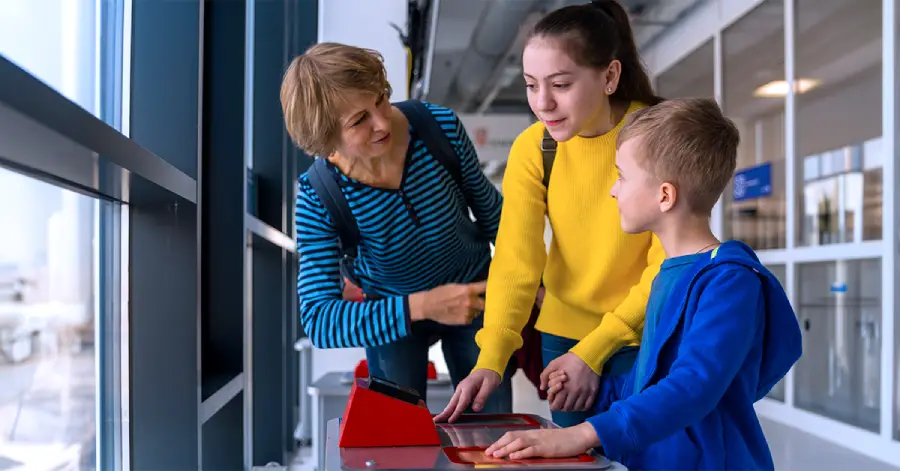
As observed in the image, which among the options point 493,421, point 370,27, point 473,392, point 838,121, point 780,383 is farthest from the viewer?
point 780,383

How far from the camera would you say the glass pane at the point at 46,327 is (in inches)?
50.2

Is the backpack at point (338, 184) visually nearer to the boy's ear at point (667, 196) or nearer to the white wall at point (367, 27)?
the boy's ear at point (667, 196)

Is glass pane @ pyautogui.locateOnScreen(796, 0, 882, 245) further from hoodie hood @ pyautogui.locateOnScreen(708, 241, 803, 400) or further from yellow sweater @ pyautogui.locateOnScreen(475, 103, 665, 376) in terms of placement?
hoodie hood @ pyautogui.locateOnScreen(708, 241, 803, 400)

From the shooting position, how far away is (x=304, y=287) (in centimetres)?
171

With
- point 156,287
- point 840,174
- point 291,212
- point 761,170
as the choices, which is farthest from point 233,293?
point 761,170

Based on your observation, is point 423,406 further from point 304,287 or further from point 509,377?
point 509,377

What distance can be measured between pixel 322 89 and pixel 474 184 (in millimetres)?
437

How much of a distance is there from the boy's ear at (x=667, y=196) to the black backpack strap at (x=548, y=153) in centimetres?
34

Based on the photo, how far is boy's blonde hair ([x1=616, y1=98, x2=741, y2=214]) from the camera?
4.12 feet

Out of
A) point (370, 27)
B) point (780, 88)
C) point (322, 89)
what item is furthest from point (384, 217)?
point (780, 88)

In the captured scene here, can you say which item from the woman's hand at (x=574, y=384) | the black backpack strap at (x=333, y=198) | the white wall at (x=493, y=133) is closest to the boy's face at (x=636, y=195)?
the woman's hand at (x=574, y=384)

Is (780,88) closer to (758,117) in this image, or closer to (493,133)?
(758,117)

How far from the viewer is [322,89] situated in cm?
154

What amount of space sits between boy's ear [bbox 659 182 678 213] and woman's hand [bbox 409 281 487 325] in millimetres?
402
